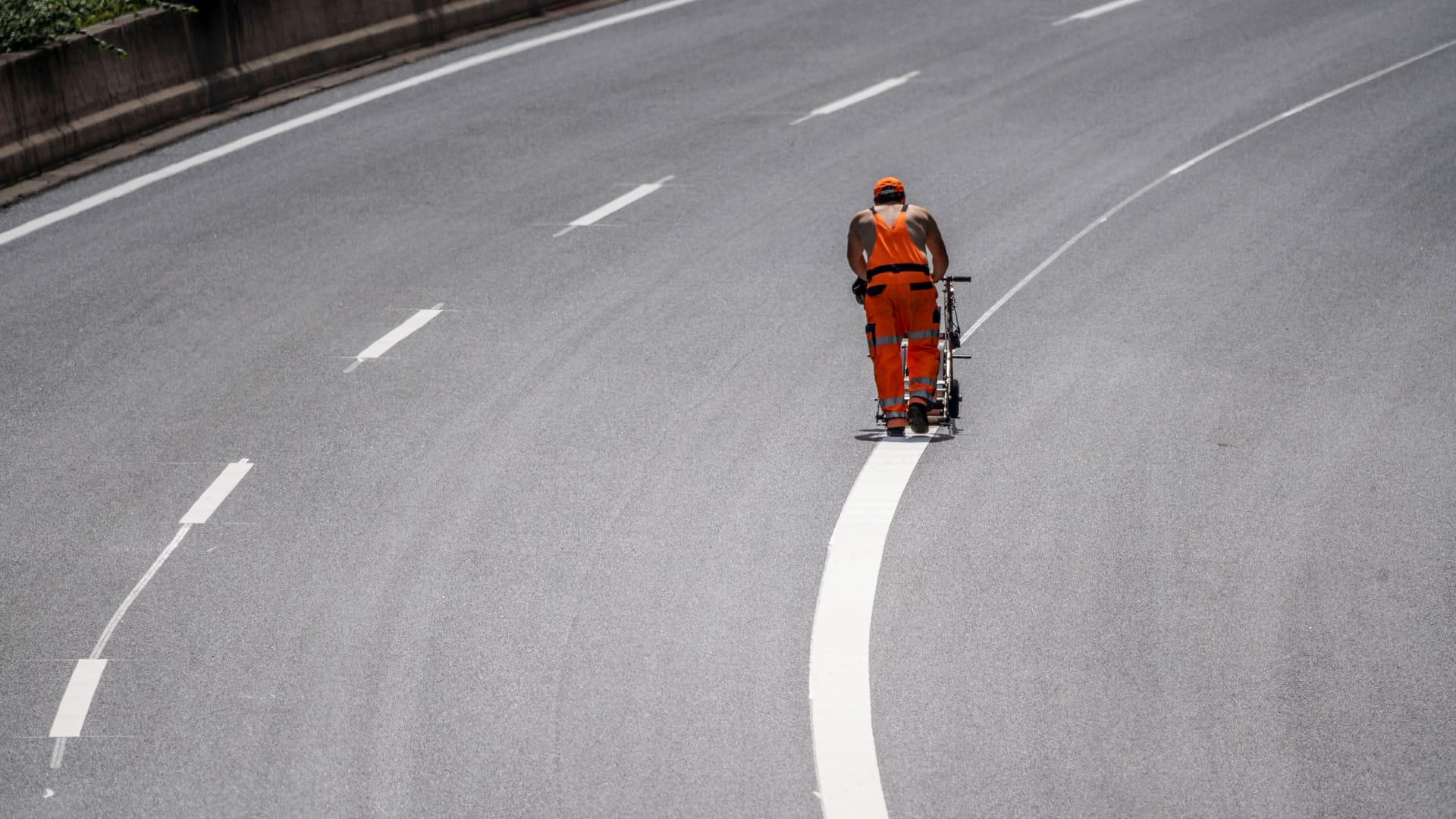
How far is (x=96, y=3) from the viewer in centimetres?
1902

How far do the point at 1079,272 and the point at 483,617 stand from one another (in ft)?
24.4

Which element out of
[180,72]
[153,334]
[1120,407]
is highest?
[180,72]

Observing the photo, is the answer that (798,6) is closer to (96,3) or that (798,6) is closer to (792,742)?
(96,3)

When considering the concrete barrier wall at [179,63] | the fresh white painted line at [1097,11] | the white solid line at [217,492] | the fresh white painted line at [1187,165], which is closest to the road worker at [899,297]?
the fresh white painted line at [1187,165]

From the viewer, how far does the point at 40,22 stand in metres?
17.8

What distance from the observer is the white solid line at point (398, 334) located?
13438 millimetres

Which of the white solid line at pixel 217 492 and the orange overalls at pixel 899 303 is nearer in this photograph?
the white solid line at pixel 217 492

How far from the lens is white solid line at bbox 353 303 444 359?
44.1 feet

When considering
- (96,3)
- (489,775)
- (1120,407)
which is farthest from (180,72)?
(489,775)

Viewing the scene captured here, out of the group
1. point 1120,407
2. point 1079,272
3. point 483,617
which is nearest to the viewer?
point 483,617

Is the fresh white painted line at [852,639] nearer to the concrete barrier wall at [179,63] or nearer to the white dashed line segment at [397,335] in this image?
the white dashed line segment at [397,335]

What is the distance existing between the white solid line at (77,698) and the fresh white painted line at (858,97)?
40.0ft

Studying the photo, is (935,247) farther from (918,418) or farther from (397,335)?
(397,335)

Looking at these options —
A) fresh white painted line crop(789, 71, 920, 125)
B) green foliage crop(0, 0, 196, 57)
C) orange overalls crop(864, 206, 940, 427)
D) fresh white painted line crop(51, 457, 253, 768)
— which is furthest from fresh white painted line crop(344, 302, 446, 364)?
fresh white painted line crop(789, 71, 920, 125)
